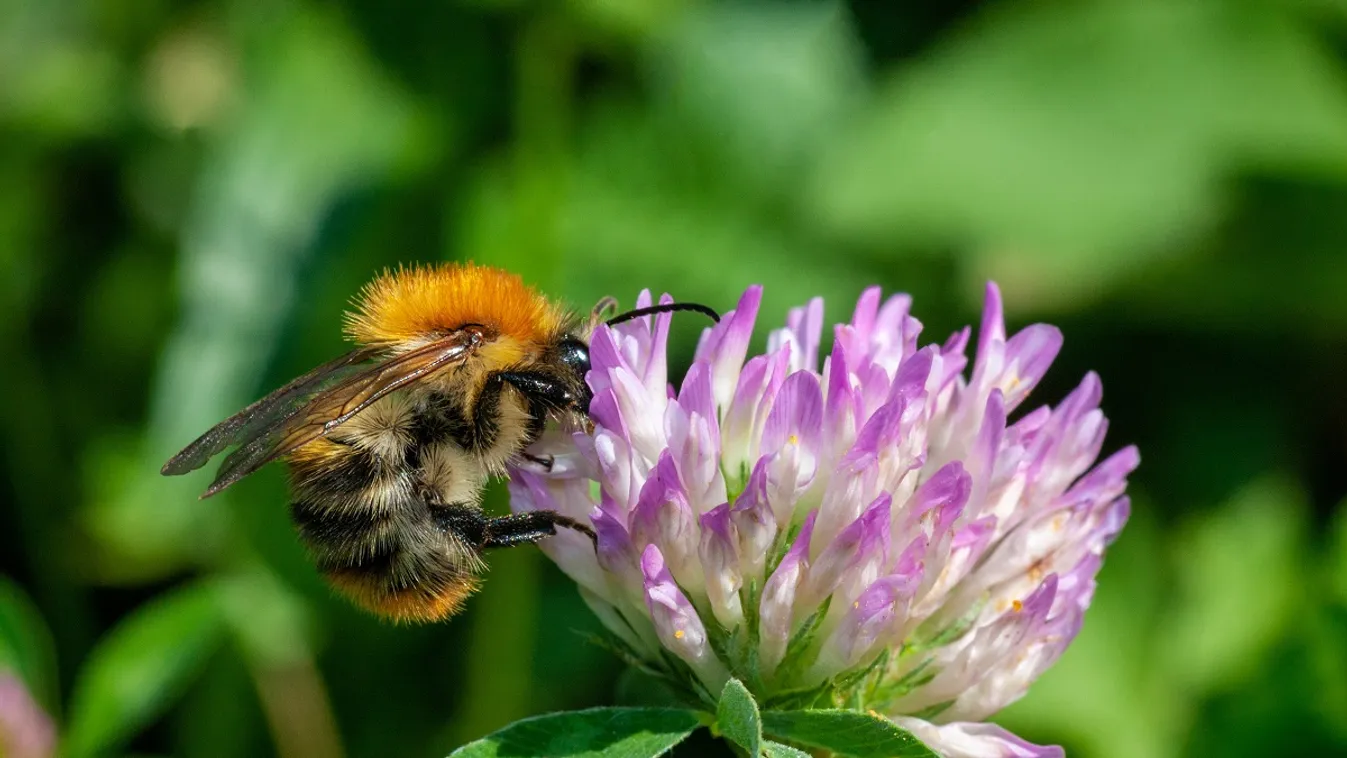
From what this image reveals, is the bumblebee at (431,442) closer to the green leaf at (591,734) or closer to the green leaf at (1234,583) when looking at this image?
the green leaf at (591,734)

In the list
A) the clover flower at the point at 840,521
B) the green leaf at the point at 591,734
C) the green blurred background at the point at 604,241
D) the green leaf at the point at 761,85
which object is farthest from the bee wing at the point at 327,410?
the green leaf at the point at 761,85

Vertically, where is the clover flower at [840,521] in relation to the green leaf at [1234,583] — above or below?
below

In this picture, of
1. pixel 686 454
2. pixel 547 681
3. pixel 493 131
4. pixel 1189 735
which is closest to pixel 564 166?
pixel 493 131

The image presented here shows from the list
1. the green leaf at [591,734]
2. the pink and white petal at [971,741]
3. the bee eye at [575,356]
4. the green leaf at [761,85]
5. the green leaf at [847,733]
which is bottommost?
the green leaf at [591,734]

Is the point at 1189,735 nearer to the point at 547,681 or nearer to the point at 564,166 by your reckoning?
the point at 547,681

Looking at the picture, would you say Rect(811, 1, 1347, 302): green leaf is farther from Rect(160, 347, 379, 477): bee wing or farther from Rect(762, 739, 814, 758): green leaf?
Rect(762, 739, 814, 758): green leaf

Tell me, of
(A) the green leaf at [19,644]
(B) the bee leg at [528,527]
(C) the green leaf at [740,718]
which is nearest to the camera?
(C) the green leaf at [740,718]

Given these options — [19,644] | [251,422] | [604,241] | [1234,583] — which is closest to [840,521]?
[251,422]
